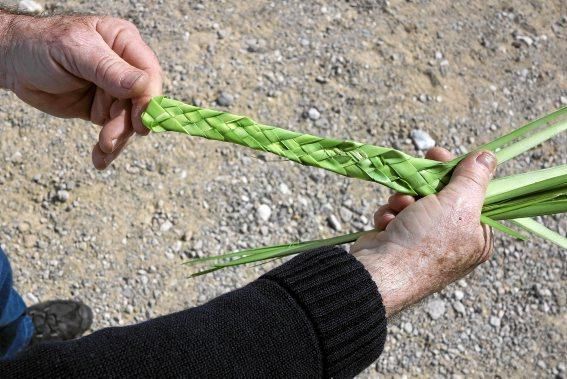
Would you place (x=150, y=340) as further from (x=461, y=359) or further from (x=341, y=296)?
(x=461, y=359)

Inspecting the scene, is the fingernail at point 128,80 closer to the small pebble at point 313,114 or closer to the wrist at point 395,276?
the wrist at point 395,276

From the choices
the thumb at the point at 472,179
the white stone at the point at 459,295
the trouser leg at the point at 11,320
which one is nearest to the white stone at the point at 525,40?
the white stone at the point at 459,295

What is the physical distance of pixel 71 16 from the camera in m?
1.64

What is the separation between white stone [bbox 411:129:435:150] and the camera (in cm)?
289

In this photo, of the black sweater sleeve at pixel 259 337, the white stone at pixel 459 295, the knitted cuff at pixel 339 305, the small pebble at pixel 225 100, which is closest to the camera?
the black sweater sleeve at pixel 259 337

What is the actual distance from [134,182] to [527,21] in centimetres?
238

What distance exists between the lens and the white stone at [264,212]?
2646 mm

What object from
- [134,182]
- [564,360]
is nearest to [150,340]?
[134,182]

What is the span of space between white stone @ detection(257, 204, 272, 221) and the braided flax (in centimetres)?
128

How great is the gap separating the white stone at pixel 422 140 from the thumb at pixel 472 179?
1500mm

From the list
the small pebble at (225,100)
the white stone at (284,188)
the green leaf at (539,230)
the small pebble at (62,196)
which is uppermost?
the green leaf at (539,230)

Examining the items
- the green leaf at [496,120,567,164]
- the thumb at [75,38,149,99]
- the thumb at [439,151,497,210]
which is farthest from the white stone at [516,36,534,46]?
the thumb at [75,38,149,99]

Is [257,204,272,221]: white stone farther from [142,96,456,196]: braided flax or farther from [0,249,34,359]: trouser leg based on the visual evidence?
[142,96,456,196]: braided flax

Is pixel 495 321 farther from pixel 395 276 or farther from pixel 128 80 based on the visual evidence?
pixel 128 80
